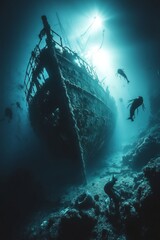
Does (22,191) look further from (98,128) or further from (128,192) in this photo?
(128,192)

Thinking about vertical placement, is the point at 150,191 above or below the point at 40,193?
below

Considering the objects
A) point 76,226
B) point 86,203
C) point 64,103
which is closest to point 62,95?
point 64,103

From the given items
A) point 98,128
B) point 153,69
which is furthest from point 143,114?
point 98,128

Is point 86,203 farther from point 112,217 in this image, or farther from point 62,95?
point 62,95

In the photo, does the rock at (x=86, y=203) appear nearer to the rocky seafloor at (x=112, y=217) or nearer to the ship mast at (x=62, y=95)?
the rocky seafloor at (x=112, y=217)

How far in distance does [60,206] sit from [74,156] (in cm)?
221

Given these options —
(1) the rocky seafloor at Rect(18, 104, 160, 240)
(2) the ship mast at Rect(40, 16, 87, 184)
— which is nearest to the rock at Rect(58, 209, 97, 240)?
(1) the rocky seafloor at Rect(18, 104, 160, 240)

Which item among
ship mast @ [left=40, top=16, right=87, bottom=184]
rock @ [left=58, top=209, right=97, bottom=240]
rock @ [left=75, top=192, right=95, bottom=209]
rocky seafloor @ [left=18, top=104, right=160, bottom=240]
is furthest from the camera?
ship mast @ [left=40, top=16, right=87, bottom=184]

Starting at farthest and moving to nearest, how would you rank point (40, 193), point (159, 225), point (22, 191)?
point (22, 191) → point (40, 193) → point (159, 225)

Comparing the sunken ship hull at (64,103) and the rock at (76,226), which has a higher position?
the sunken ship hull at (64,103)

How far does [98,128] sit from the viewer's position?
9.32m

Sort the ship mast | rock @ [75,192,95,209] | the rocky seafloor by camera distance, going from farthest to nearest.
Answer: the ship mast → rock @ [75,192,95,209] → the rocky seafloor

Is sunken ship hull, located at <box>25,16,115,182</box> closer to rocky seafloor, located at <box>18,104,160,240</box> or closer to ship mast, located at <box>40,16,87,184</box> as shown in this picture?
ship mast, located at <box>40,16,87,184</box>

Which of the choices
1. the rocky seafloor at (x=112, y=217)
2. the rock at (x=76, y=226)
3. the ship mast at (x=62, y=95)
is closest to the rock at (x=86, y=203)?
the rocky seafloor at (x=112, y=217)
